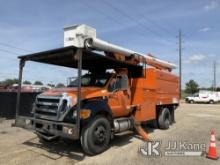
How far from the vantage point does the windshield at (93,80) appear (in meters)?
8.18

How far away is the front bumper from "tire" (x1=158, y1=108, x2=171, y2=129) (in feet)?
18.8

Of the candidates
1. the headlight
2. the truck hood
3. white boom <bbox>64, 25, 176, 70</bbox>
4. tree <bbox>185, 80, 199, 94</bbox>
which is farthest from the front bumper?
tree <bbox>185, 80, 199, 94</bbox>

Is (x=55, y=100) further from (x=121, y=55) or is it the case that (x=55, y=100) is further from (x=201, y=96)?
(x=201, y=96)

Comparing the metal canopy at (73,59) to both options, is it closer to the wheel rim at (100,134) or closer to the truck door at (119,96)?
the truck door at (119,96)

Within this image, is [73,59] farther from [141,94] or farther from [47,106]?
[141,94]

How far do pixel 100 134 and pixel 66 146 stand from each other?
1520mm

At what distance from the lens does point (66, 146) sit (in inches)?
308

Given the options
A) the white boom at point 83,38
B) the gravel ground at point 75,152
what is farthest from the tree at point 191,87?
the white boom at point 83,38

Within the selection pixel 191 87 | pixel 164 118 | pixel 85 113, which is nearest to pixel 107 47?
pixel 85 113

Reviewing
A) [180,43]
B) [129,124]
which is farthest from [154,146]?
[180,43]

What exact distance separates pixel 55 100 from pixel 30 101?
803 centimetres

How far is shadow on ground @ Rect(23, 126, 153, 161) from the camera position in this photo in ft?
22.2

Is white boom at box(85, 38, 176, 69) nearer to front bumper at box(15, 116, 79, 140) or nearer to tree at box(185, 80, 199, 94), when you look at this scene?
front bumper at box(15, 116, 79, 140)

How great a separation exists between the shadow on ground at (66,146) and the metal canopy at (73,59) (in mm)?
2658
